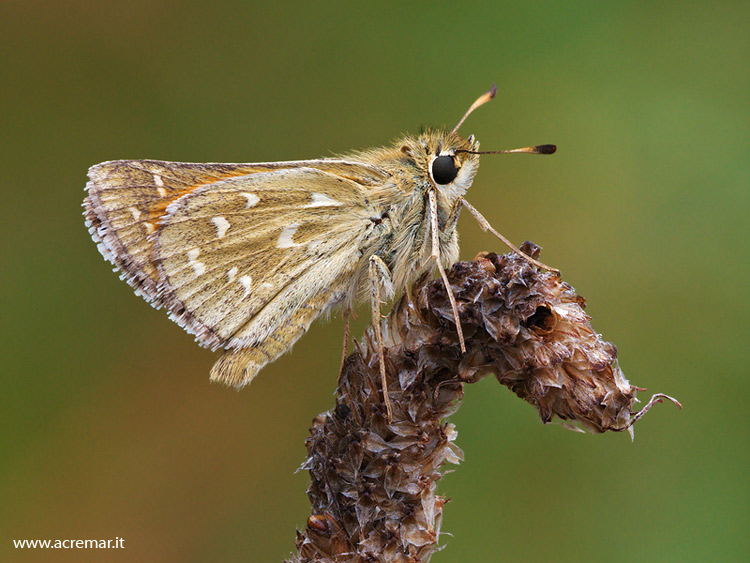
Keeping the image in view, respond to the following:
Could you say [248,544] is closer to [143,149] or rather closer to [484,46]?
[143,149]

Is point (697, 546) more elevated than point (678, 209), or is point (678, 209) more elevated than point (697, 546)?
point (678, 209)

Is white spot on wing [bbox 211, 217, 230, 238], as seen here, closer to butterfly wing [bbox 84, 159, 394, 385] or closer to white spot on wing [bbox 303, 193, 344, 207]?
butterfly wing [bbox 84, 159, 394, 385]

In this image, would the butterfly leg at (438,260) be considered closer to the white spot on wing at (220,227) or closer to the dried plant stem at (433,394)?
the dried plant stem at (433,394)

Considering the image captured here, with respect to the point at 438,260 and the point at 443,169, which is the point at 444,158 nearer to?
the point at 443,169

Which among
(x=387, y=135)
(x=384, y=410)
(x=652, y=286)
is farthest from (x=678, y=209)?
(x=384, y=410)

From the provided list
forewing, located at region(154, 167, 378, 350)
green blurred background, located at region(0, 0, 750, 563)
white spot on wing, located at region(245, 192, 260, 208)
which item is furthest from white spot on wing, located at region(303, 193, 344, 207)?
green blurred background, located at region(0, 0, 750, 563)

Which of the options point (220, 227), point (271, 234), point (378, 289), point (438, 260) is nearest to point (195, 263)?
point (220, 227)

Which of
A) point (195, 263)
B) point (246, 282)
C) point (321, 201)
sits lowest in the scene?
point (246, 282)
